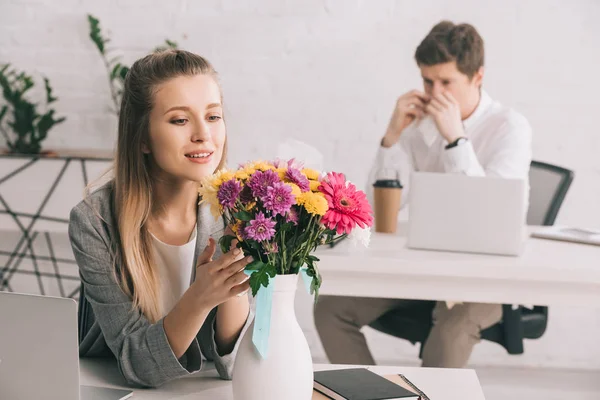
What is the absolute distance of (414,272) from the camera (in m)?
1.76

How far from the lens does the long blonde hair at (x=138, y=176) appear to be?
49.2 inches

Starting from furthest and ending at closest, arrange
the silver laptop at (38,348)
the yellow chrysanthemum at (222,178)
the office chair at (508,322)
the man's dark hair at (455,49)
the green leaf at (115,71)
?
the green leaf at (115,71), the man's dark hair at (455,49), the office chair at (508,322), the yellow chrysanthemum at (222,178), the silver laptop at (38,348)

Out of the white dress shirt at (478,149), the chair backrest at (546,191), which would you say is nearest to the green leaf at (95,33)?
the white dress shirt at (478,149)

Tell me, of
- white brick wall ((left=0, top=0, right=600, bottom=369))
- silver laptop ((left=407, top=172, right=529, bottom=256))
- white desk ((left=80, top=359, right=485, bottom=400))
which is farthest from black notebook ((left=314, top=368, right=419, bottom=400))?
white brick wall ((left=0, top=0, right=600, bottom=369))

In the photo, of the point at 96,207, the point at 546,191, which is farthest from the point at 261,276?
the point at 546,191

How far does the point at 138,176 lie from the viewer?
1.32m

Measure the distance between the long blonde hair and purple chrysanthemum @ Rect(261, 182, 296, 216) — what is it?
0.40 m

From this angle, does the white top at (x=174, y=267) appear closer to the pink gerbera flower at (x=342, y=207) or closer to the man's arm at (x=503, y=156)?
the pink gerbera flower at (x=342, y=207)

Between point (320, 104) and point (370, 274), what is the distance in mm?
1467

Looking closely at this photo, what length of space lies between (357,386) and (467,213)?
34.6 inches

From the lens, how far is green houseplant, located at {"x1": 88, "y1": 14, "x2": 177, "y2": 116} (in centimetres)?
304

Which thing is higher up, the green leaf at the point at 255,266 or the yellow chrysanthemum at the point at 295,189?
the yellow chrysanthemum at the point at 295,189

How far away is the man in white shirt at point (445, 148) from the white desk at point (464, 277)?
31 cm

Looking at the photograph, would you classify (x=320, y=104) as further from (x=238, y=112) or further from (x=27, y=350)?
(x=27, y=350)
